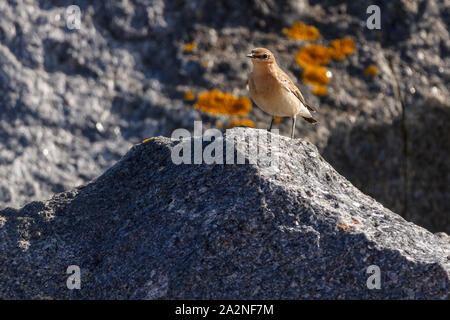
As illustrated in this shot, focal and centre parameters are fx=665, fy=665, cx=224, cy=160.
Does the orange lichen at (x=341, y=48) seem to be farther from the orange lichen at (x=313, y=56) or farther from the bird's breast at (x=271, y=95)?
the bird's breast at (x=271, y=95)

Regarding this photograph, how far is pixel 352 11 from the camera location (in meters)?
10.1

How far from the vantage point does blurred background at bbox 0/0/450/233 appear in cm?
851

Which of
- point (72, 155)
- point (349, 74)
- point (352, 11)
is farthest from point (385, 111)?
point (72, 155)

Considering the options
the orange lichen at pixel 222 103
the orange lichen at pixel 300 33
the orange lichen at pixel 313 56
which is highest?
the orange lichen at pixel 300 33

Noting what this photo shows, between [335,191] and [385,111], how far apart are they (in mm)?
4375

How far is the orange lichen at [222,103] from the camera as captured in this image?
9.07 m

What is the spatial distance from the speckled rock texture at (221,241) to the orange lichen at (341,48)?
4.59m

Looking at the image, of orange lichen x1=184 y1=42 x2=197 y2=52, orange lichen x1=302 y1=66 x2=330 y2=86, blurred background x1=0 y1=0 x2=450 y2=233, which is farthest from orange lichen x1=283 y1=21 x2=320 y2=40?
orange lichen x1=184 y1=42 x2=197 y2=52

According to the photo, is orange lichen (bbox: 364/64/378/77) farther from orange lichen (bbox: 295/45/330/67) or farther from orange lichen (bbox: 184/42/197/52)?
orange lichen (bbox: 184/42/197/52)

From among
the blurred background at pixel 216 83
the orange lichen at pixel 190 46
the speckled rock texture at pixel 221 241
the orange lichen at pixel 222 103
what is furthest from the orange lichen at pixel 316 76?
the speckled rock texture at pixel 221 241

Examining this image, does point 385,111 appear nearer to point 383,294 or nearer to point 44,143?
point 44,143

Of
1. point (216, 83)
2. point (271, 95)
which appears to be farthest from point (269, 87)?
point (216, 83)
